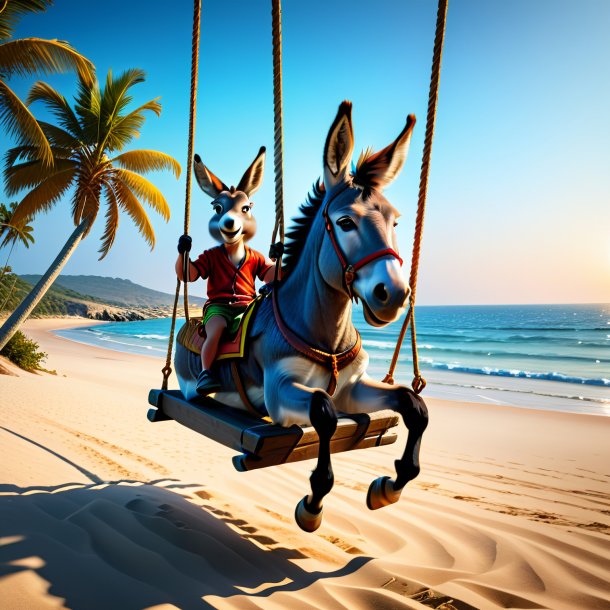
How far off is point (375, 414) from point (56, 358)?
66.9 ft

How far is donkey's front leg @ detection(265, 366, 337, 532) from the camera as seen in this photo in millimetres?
1901

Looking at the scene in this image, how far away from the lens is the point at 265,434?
2027 mm

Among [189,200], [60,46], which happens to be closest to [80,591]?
[189,200]

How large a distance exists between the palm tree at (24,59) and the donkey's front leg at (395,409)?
968 centimetres

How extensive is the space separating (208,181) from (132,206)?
10.7 meters

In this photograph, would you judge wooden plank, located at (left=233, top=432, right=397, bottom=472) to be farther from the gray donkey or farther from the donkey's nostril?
the donkey's nostril

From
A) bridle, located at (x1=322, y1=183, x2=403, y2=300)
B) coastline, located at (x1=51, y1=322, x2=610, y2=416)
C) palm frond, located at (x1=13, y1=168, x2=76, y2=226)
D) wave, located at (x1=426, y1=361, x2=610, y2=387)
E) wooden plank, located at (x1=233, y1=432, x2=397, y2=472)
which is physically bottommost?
coastline, located at (x1=51, y1=322, x2=610, y2=416)

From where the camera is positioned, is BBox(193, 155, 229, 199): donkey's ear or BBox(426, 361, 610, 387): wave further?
BBox(426, 361, 610, 387): wave

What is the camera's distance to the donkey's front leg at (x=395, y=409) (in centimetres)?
218

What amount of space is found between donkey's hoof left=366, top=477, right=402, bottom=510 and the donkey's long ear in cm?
150

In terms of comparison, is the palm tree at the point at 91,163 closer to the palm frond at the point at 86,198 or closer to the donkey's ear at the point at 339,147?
the palm frond at the point at 86,198

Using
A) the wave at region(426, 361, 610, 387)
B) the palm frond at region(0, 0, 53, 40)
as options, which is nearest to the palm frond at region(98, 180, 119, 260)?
the palm frond at region(0, 0, 53, 40)

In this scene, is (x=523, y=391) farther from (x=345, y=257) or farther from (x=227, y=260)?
(x=345, y=257)

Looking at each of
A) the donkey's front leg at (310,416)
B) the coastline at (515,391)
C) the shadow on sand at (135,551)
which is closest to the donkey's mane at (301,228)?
the donkey's front leg at (310,416)
